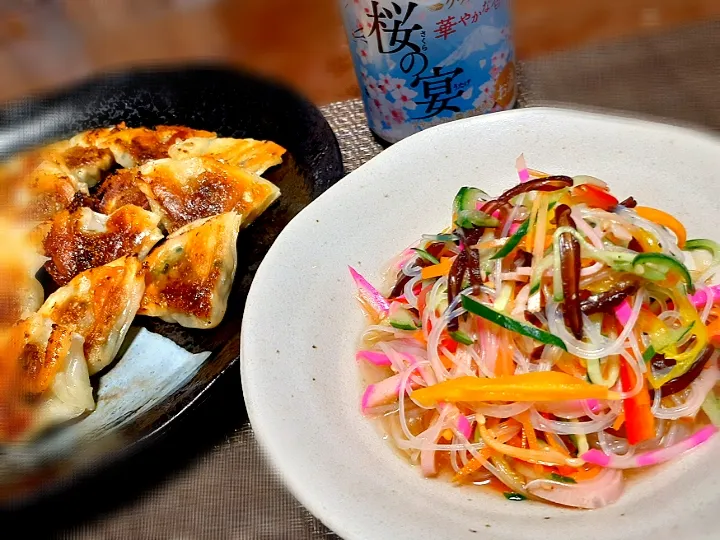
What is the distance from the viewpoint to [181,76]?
2055 millimetres

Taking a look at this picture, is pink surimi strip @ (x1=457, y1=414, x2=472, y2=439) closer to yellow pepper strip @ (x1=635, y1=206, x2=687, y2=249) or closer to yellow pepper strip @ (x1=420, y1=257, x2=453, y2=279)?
yellow pepper strip @ (x1=420, y1=257, x2=453, y2=279)

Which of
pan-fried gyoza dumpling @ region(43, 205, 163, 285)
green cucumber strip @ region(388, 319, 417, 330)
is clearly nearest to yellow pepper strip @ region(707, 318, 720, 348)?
green cucumber strip @ region(388, 319, 417, 330)

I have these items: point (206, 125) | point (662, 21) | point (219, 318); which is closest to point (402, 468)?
point (219, 318)

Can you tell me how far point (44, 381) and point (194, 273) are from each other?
1.29ft

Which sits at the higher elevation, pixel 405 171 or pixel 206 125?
pixel 405 171

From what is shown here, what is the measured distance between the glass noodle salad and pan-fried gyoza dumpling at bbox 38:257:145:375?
2.18ft

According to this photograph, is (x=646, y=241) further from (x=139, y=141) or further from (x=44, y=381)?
(x=139, y=141)

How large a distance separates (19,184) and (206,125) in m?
0.57

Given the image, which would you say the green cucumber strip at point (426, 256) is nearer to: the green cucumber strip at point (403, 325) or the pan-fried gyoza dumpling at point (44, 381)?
the green cucumber strip at point (403, 325)

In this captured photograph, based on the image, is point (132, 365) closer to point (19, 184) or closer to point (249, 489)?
point (249, 489)

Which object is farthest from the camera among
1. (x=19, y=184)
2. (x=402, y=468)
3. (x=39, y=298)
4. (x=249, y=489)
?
Result: (x=19, y=184)

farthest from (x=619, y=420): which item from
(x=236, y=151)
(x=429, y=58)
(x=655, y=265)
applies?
(x=236, y=151)

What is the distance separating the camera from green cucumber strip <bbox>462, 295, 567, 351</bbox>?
0.98 m

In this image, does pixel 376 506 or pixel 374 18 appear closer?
pixel 376 506
